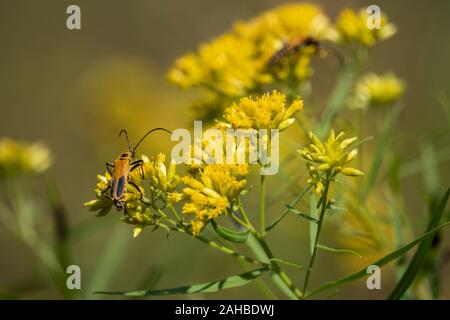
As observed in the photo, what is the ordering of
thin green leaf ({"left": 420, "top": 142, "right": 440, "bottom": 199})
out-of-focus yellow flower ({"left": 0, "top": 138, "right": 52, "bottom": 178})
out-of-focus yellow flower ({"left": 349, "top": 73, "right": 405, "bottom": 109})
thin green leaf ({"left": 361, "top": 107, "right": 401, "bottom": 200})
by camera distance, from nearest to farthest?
thin green leaf ({"left": 361, "top": 107, "right": 401, "bottom": 200}), thin green leaf ({"left": 420, "top": 142, "right": 440, "bottom": 199}), out-of-focus yellow flower ({"left": 349, "top": 73, "right": 405, "bottom": 109}), out-of-focus yellow flower ({"left": 0, "top": 138, "right": 52, "bottom": 178})

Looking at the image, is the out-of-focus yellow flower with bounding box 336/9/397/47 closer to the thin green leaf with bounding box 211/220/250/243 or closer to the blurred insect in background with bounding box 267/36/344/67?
the blurred insect in background with bounding box 267/36/344/67

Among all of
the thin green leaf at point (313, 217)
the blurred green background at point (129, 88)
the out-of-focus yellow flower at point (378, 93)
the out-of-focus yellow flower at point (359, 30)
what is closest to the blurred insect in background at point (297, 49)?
the out-of-focus yellow flower at point (359, 30)

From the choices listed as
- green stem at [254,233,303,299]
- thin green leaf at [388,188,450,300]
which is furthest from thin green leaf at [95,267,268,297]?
thin green leaf at [388,188,450,300]

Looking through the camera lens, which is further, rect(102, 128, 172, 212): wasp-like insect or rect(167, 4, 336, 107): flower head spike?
rect(167, 4, 336, 107): flower head spike

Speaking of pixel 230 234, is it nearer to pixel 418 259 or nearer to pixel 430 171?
pixel 418 259

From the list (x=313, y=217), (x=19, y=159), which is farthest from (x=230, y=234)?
(x=19, y=159)
